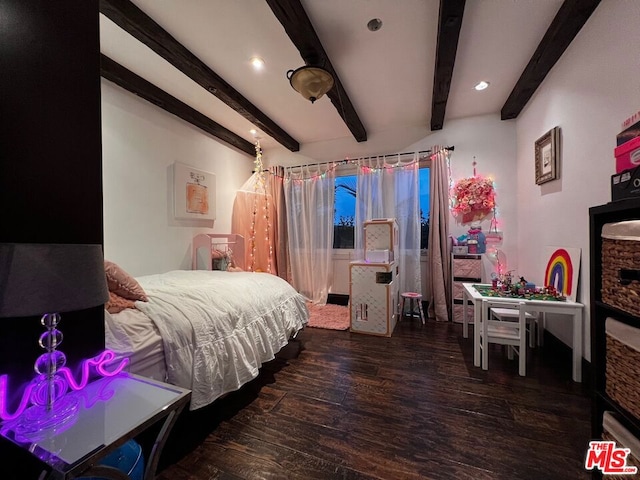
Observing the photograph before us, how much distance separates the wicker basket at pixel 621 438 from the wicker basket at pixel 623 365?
0.09 metres

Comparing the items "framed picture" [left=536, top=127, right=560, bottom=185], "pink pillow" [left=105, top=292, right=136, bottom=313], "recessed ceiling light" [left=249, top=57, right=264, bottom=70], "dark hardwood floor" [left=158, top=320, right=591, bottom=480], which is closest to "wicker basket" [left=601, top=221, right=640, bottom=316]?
"dark hardwood floor" [left=158, top=320, right=591, bottom=480]

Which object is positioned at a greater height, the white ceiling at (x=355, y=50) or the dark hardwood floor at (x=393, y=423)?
the white ceiling at (x=355, y=50)

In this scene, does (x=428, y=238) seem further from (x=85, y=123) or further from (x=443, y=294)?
(x=85, y=123)

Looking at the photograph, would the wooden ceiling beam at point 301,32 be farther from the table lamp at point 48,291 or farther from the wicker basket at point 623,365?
the wicker basket at point 623,365

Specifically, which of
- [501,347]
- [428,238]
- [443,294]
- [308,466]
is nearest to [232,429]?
[308,466]

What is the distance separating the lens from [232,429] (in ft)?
4.94

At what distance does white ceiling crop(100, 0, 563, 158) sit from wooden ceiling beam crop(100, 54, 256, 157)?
7 centimetres

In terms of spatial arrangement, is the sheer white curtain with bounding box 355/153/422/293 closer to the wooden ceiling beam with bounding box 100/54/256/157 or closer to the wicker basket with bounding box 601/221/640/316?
the wooden ceiling beam with bounding box 100/54/256/157

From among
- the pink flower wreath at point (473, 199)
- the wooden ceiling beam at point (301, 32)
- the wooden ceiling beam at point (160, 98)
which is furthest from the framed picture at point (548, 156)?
the wooden ceiling beam at point (160, 98)

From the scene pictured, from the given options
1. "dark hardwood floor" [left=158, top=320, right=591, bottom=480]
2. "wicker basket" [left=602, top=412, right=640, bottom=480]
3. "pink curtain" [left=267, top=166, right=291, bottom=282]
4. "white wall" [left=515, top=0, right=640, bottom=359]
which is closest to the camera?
"wicker basket" [left=602, top=412, right=640, bottom=480]

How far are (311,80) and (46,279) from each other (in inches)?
80.7

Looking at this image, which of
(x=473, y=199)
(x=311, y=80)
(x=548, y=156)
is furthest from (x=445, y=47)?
(x=473, y=199)

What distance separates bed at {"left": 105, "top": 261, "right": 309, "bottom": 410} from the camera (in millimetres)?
1321

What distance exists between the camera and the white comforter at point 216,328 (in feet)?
4.71
